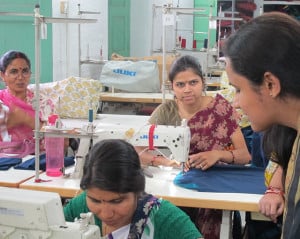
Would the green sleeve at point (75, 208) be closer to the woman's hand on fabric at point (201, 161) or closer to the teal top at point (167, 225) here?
the teal top at point (167, 225)

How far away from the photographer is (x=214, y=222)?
→ 2266 millimetres

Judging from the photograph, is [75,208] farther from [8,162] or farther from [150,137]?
[8,162]

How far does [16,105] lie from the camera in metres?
2.97

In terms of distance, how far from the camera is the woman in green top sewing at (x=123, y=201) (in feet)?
4.49

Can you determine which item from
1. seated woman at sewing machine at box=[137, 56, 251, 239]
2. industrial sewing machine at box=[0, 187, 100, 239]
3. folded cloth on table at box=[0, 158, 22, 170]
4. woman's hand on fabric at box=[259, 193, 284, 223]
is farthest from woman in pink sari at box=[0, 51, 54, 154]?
industrial sewing machine at box=[0, 187, 100, 239]

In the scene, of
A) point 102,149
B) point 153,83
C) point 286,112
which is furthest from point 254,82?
point 153,83

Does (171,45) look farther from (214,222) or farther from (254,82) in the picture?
(254,82)

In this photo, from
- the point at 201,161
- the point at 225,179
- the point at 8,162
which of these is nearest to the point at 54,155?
the point at 8,162

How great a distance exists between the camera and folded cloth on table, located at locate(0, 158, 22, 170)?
7.88 ft

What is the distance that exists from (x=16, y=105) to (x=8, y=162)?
1.98 ft

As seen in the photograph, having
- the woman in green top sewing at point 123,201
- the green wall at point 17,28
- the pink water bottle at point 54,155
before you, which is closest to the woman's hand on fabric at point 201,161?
the pink water bottle at point 54,155

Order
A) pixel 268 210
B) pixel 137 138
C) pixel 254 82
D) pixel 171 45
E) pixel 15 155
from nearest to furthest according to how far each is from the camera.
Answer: pixel 254 82 → pixel 268 210 → pixel 137 138 → pixel 15 155 → pixel 171 45

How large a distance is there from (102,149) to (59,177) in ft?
3.02

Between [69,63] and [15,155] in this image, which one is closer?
[15,155]
